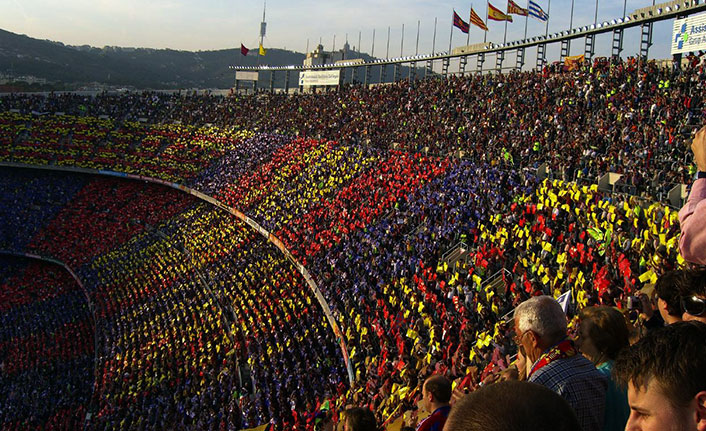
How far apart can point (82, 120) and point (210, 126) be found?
11428 millimetres

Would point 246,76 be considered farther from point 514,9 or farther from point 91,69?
point 91,69

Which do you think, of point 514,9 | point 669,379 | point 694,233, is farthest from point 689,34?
point 669,379

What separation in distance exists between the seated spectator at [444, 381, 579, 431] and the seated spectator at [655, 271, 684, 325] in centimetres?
201

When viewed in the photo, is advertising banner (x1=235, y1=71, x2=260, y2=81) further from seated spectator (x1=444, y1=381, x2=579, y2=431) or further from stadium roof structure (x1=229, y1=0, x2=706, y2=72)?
seated spectator (x1=444, y1=381, x2=579, y2=431)

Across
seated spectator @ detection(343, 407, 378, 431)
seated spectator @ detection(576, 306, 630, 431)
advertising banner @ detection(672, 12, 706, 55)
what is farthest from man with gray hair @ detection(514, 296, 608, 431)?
advertising banner @ detection(672, 12, 706, 55)

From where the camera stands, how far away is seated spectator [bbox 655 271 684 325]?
3303 mm

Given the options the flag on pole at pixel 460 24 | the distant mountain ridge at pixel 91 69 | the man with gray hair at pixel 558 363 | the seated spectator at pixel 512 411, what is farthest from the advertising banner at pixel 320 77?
the distant mountain ridge at pixel 91 69

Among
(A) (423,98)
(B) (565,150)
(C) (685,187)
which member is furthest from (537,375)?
(A) (423,98)

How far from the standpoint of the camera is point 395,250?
20.9 meters

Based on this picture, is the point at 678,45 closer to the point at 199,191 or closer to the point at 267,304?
the point at 267,304

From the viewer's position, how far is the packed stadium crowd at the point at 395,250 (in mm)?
8273

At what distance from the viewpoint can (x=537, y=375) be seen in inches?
133

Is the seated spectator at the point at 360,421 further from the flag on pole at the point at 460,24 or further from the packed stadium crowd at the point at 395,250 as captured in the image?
the flag on pole at the point at 460,24

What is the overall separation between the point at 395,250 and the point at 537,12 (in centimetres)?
2051
